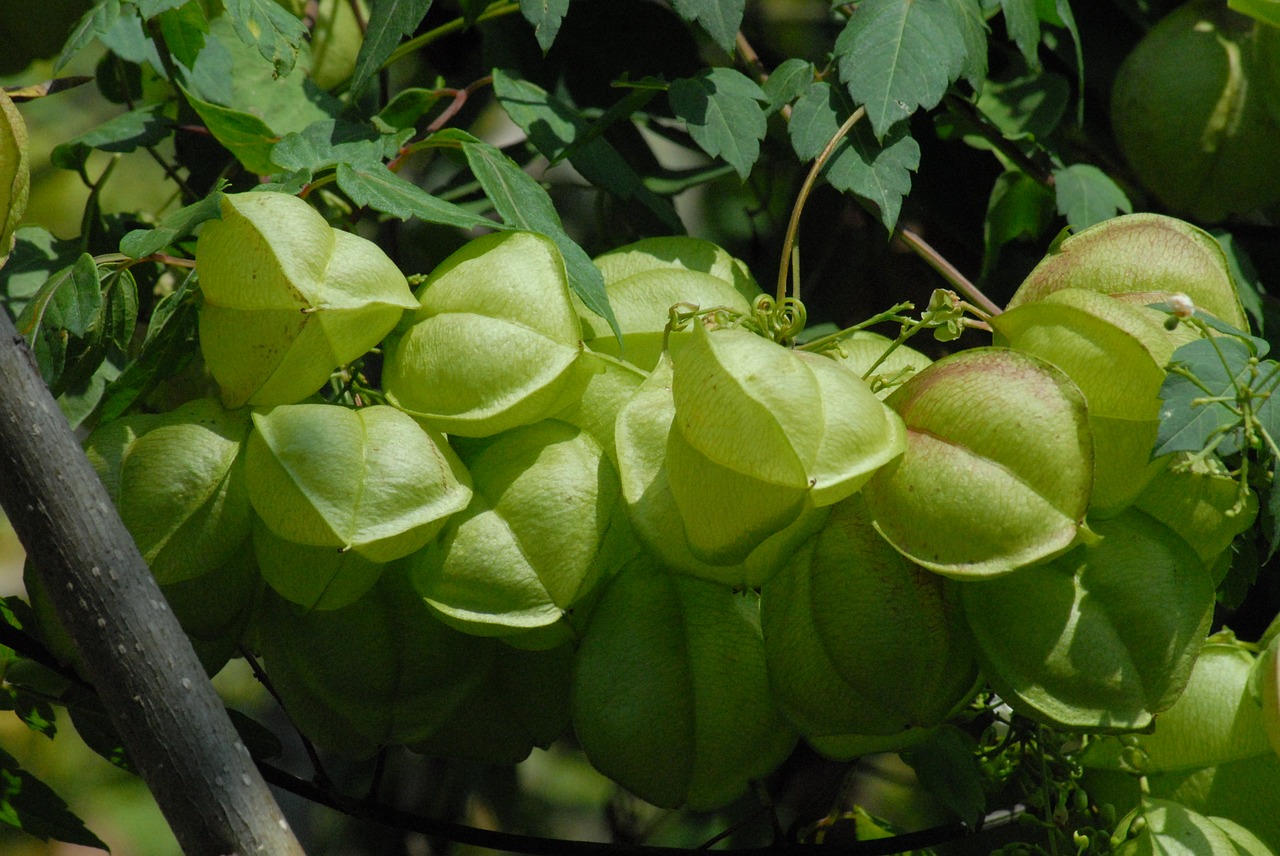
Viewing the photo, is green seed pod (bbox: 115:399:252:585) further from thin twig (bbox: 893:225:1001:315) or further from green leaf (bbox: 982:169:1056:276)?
green leaf (bbox: 982:169:1056:276)

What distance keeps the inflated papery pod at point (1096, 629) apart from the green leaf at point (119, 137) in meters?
1.04

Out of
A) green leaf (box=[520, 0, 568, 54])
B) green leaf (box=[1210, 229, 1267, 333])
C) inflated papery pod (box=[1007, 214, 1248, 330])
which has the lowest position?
green leaf (box=[1210, 229, 1267, 333])

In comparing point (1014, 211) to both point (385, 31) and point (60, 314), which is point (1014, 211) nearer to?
point (385, 31)

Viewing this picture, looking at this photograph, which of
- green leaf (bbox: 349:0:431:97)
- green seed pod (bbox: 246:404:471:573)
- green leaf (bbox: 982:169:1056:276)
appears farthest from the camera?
green leaf (bbox: 982:169:1056:276)

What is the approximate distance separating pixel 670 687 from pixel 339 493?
11.8 inches

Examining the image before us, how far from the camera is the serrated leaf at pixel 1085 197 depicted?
1.27 meters

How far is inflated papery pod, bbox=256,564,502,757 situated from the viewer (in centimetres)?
92

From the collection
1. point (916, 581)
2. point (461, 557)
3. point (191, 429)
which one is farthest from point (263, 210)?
point (916, 581)

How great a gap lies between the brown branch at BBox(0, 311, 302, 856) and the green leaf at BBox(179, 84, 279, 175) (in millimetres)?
473

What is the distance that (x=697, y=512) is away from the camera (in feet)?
2.61

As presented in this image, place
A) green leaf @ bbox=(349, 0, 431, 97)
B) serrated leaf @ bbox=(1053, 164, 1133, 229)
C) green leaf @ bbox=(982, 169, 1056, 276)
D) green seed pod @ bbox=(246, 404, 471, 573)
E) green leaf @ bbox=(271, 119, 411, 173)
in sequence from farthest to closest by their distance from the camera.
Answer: green leaf @ bbox=(982, 169, 1056, 276) → serrated leaf @ bbox=(1053, 164, 1133, 229) → green leaf @ bbox=(349, 0, 431, 97) → green leaf @ bbox=(271, 119, 411, 173) → green seed pod @ bbox=(246, 404, 471, 573)

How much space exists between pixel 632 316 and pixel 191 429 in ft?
1.20

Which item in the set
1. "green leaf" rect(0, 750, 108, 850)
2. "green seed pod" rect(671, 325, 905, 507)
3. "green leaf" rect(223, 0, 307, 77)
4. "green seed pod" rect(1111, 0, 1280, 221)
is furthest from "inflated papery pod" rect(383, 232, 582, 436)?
"green seed pod" rect(1111, 0, 1280, 221)

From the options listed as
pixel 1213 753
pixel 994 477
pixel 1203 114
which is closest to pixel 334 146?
pixel 994 477
